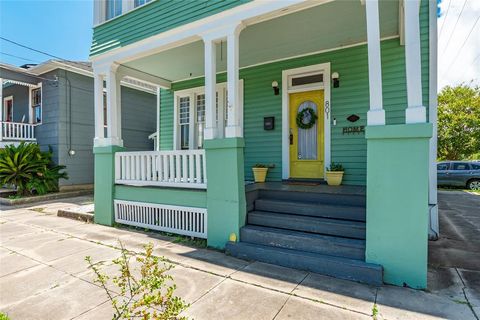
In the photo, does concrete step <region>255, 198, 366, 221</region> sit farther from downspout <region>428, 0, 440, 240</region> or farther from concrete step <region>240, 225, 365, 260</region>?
downspout <region>428, 0, 440, 240</region>

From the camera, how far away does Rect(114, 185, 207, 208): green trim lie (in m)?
4.18

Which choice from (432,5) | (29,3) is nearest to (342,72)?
(432,5)

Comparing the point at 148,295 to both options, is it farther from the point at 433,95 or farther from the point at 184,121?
the point at 184,121

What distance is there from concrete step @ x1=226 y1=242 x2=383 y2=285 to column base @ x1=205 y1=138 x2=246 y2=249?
11.0 inches

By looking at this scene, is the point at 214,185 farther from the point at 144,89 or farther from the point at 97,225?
the point at 144,89

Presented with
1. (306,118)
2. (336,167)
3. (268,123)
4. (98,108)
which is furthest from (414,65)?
(98,108)

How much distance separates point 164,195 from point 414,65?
157 inches

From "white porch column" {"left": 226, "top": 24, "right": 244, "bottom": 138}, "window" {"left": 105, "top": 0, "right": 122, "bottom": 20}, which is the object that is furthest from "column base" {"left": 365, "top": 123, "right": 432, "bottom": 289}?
"window" {"left": 105, "top": 0, "right": 122, "bottom": 20}

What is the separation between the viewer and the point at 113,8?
5520 mm

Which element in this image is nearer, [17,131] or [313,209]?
[313,209]

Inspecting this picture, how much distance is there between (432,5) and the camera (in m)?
4.14

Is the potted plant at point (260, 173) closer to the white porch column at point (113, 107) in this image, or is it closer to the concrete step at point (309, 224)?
the concrete step at point (309, 224)

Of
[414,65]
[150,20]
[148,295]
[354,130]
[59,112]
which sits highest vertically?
[150,20]

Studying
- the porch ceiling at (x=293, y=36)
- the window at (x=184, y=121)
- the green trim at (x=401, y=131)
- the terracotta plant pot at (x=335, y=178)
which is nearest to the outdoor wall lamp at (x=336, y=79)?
the porch ceiling at (x=293, y=36)
